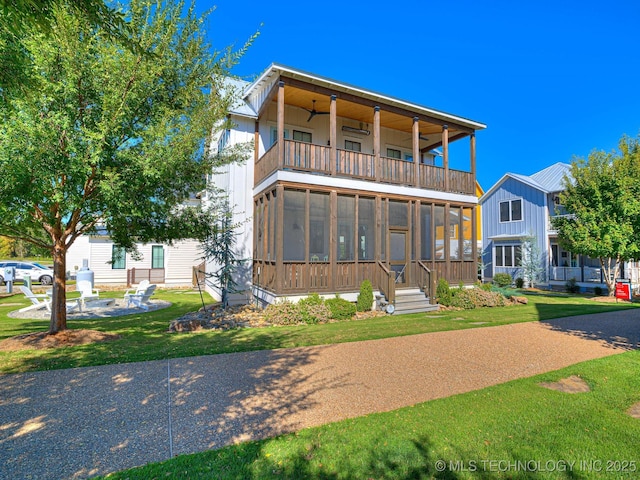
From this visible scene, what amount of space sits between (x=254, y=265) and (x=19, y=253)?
57.6 metres

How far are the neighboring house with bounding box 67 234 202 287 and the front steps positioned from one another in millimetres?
14635

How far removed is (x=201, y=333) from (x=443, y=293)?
9.06 m

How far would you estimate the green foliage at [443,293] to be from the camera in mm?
13492

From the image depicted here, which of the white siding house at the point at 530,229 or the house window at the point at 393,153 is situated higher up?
the house window at the point at 393,153

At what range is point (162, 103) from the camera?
741 centimetres

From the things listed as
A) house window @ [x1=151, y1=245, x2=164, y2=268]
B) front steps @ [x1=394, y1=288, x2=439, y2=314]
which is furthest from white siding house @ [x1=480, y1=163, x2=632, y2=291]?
house window @ [x1=151, y1=245, x2=164, y2=268]

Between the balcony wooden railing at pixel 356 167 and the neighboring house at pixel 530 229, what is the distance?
1064 cm

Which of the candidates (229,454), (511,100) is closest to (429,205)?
(229,454)

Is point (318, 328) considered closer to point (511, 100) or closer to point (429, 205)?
point (429, 205)

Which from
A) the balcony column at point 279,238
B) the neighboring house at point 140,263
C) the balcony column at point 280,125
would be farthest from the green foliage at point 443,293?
the neighboring house at point 140,263

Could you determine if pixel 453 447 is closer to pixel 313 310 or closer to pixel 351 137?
pixel 313 310

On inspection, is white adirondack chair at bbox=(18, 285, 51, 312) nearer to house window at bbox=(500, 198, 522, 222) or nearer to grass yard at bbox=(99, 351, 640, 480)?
grass yard at bbox=(99, 351, 640, 480)

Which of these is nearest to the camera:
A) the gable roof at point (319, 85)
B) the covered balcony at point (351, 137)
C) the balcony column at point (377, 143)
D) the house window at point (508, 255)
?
the gable roof at point (319, 85)

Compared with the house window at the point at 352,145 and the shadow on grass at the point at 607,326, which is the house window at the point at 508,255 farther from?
the house window at the point at 352,145
